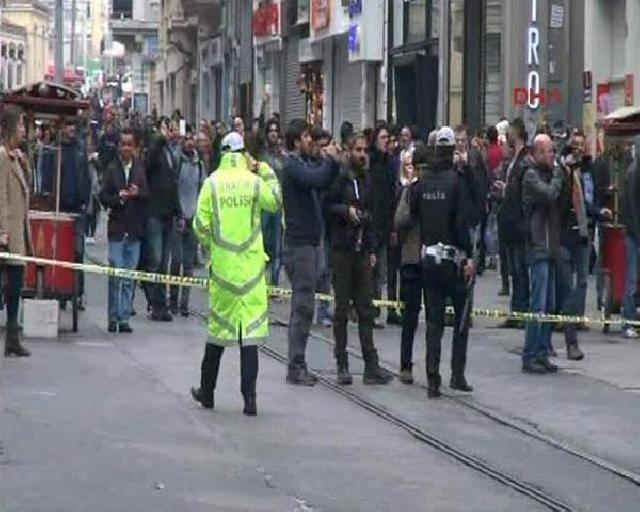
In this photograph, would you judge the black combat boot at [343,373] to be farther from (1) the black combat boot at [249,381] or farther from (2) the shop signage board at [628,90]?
(2) the shop signage board at [628,90]

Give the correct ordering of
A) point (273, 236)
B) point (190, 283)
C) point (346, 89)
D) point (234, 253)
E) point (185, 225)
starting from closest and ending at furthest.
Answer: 1. point (234, 253)
2. point (190, 283)
3. point (185, 225)
4. point (273, 236)
5. point (346, 89)

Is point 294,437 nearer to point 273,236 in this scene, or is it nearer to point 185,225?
point 185,225

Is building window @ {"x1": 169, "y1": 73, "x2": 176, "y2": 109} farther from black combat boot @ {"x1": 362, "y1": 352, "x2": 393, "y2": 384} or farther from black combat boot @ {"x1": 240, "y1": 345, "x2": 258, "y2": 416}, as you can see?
black combat boot @ {"x1": 240, "y1": 345, "x2": 258, "y2": 416}

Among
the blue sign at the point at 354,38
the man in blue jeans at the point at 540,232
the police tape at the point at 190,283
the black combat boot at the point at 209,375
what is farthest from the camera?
the blue sign at the point at 354,38

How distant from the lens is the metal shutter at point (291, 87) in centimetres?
5194

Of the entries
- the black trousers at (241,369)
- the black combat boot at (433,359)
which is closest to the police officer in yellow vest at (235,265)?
the black trousers at (241,369)

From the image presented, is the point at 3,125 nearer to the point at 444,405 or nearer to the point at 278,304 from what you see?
the point at 444,405

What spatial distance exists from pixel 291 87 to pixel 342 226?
37.1 metres

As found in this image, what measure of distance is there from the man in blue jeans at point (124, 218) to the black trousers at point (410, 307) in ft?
15.7

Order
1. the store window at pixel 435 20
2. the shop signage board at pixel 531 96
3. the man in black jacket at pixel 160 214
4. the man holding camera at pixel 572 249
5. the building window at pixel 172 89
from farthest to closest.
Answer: the building window at pixel 172 89
the store window at pixel 435 20
the shop signage board at pixel 531 96
the man in black jacket at pixel 160 214
the man holding camera at pixel 572 249

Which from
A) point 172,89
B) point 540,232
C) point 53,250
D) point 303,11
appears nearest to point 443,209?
point 540,232

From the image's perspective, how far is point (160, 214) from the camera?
72.1 ft

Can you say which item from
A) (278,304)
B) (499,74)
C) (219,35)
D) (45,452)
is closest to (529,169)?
(45,452)

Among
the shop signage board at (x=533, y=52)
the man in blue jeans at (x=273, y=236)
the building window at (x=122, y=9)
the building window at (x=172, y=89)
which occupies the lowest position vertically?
the man in blue jeans at (x=273, y=236)
